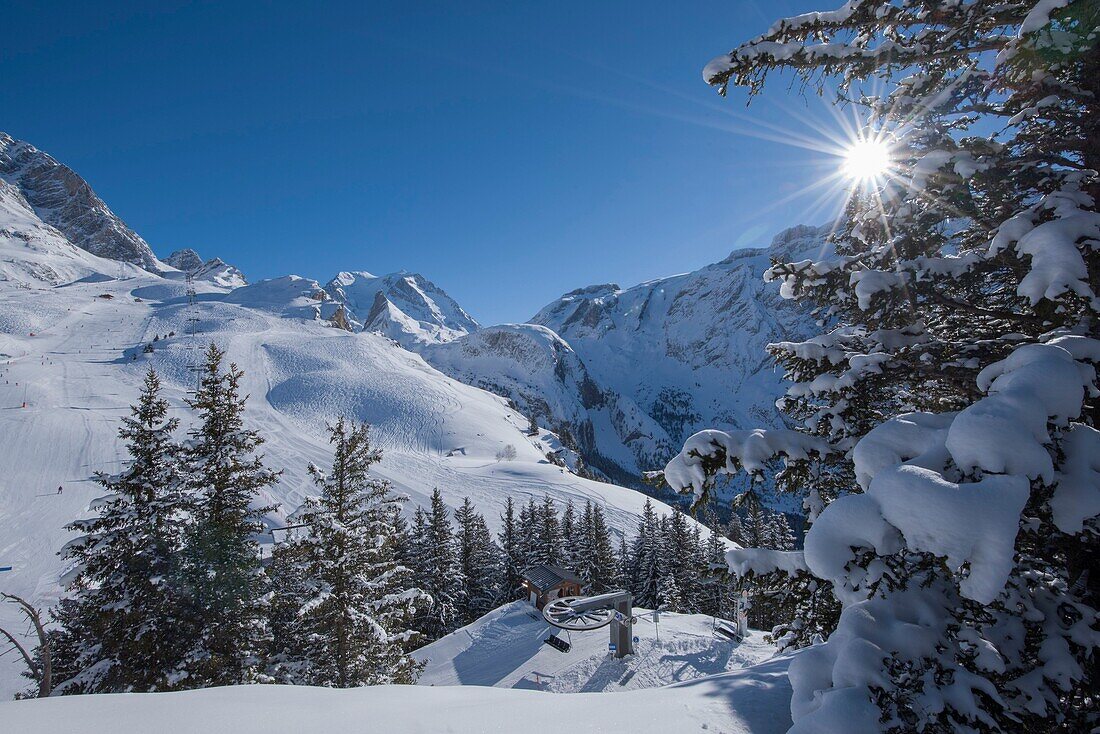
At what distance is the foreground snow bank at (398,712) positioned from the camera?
3961 mm

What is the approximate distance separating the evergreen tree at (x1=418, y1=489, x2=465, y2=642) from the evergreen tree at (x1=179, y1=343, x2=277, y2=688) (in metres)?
25.2

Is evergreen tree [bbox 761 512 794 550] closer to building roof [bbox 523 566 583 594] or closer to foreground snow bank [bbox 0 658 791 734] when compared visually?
building roof [bbox 523 566 583 594]

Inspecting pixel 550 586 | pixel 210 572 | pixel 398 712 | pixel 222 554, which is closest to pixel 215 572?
pixel 210 572

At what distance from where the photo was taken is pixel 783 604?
4027 mm

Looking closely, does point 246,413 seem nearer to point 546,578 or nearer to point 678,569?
point 546,578

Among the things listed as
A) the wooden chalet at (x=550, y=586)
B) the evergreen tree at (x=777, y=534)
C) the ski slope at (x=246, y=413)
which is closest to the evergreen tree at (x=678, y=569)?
the evergreen tree at (x=777, y=534)

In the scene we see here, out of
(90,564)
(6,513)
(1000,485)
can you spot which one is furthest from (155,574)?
(6,513)

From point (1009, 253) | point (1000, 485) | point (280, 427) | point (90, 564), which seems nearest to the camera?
point (1000, 485)

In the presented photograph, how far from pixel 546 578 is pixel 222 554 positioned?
24983mm

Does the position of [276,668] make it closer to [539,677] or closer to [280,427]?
[539,677]

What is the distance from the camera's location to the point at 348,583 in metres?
13.0

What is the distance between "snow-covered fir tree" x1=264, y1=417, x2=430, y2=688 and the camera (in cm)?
1266

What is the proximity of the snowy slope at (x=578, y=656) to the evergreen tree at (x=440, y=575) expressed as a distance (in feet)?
21.2

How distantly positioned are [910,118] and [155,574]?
15341 mm
